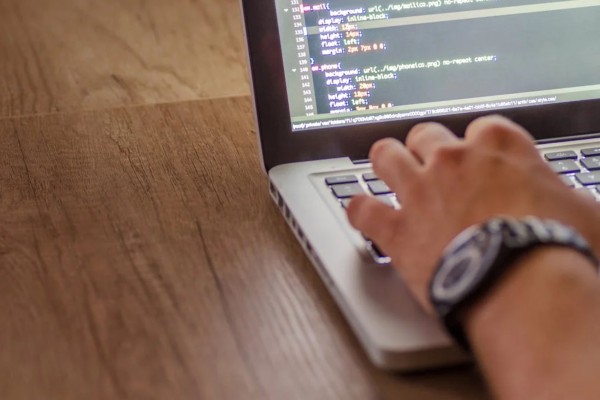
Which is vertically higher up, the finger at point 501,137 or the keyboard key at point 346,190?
the finger at point 501,137

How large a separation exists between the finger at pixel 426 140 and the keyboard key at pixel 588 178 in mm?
115

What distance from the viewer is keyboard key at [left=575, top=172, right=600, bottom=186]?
0.69 metres

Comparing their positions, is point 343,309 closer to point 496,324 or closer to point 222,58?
point 496,324

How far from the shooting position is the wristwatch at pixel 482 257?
1.63ft

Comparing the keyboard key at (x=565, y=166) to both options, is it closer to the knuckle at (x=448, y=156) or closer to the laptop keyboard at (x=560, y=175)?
the laptop keyboard at (x=560, y=175)

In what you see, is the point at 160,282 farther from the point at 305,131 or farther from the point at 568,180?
the point at 568,180

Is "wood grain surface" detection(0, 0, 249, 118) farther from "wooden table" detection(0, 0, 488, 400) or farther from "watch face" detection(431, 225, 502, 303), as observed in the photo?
"watch face" detection(431, 225, 502, 303)

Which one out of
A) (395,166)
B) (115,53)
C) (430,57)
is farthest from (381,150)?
(115,53)

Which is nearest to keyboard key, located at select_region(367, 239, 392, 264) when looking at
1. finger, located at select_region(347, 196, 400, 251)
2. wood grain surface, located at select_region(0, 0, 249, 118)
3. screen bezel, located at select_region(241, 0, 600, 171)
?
finger, located at select_region(347, 196, 400, 251)

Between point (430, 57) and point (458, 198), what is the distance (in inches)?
8.2

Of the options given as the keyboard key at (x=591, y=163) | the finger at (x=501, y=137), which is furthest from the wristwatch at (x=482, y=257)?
the keyboard key at (x=591, y=163)

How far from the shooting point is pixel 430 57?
2.44 feet

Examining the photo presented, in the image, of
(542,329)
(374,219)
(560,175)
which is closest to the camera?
(542,329)

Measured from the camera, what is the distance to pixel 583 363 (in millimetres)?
455
